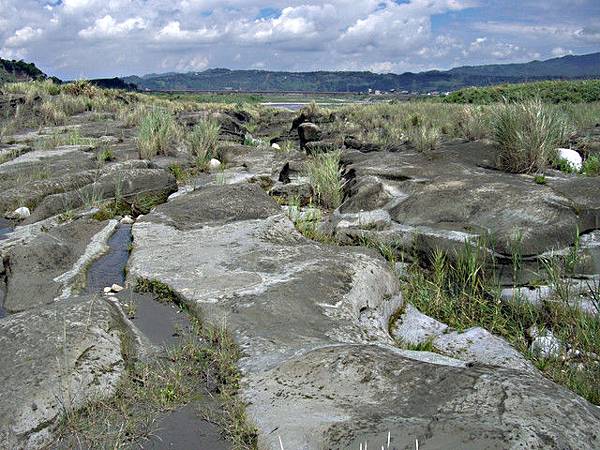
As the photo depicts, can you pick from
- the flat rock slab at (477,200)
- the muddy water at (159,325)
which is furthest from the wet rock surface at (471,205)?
the muddy water at (159,325)

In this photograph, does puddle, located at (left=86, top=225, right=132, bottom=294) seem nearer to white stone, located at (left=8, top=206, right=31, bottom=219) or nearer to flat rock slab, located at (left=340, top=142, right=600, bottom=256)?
white stone, located at (left=8, top=206, right=31, bottom=219)

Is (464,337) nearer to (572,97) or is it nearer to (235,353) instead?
(235,353)

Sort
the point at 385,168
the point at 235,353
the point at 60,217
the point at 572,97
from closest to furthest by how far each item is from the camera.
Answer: the point at 235,353 → the point at 60,217 → the point at 385,168 → the point at 572,97

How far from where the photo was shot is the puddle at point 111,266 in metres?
5.14

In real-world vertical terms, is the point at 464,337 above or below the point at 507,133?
below

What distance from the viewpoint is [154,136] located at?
38.5 feet

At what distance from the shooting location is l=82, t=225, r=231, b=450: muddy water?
2779 mm

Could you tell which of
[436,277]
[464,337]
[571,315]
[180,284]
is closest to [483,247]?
[436,277]

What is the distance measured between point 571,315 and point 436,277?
4.45 feet

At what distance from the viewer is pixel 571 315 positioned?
488 cm

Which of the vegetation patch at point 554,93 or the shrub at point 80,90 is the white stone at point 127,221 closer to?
the shrub at point 80,90

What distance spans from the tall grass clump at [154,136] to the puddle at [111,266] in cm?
514

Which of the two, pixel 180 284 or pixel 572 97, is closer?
pixel 180 284

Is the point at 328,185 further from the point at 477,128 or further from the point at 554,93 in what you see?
the point at 554,93
